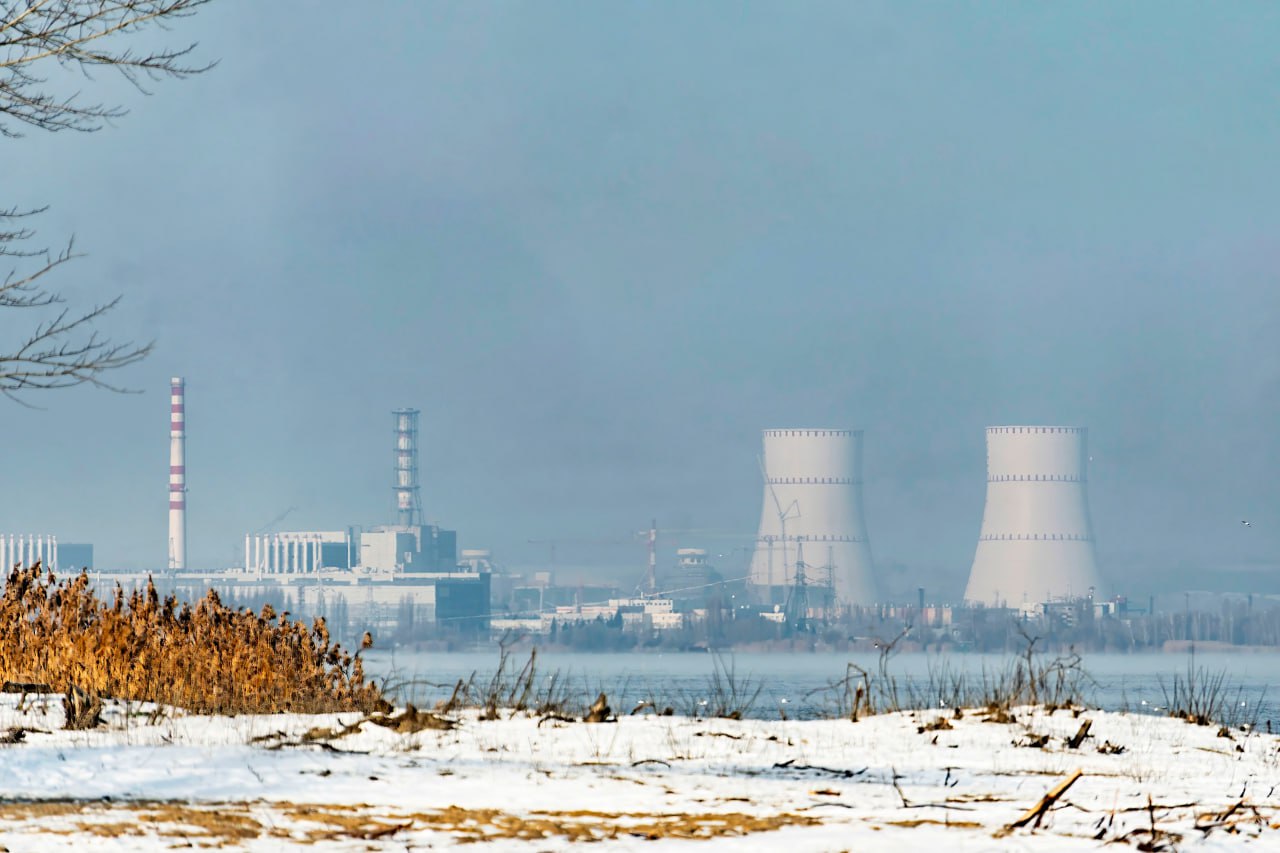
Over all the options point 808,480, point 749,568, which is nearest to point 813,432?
point 808,480

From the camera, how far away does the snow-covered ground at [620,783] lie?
14.3 ft

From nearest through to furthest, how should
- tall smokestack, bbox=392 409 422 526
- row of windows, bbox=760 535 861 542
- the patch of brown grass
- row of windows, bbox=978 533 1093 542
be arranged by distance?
the patch of brown grass → row of windows, bbox=978 533 1093 542 → row of windows, bbox=760 535 861 542 → tall smokestack, bbox=392 409 422 526

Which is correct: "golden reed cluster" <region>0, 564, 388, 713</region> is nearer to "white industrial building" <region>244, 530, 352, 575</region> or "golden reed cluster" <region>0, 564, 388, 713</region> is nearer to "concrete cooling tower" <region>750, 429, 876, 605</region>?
"concrete cooling tower" <region>750, 429, 876, 605</region>

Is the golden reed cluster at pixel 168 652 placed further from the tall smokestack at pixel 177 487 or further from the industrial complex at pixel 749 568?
the tall smokestack at pixel 177 487

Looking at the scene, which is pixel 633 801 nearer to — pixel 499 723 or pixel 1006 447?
pixel 499 723

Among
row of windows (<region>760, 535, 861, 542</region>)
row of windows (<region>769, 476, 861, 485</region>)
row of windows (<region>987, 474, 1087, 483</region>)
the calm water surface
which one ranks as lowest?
the calm water surface

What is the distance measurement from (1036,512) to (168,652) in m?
57.7

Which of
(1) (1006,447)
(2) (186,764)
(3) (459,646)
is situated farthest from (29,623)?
(3) (459,646)

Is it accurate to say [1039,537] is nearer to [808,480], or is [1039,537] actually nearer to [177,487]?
[808,480]

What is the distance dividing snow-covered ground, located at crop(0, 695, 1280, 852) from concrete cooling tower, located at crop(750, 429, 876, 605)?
196ft

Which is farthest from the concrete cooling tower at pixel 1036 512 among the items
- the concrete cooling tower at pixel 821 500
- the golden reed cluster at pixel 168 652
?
the golden reed cluster at pixel 168 652

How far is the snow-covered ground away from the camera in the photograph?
4355 mm

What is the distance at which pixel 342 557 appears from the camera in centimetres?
13100

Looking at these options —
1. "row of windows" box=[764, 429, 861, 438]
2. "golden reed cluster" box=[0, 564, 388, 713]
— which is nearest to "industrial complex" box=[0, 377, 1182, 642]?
"row of windows" box=[764, 429, 861, 438]
